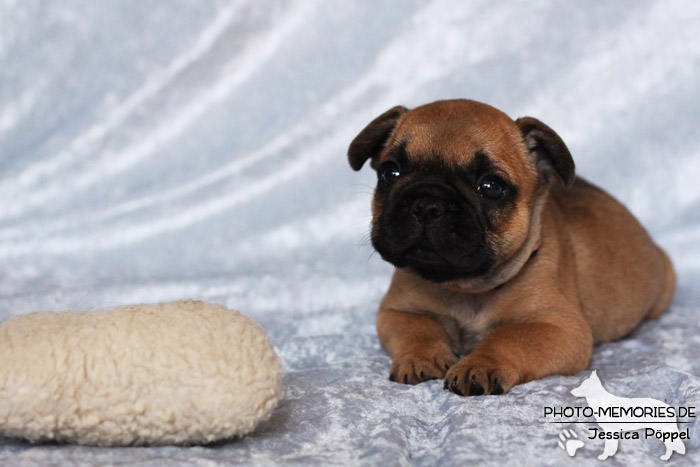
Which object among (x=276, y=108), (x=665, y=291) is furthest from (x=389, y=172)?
(x=276, y=108)

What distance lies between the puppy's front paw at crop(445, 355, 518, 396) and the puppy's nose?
1.82ft

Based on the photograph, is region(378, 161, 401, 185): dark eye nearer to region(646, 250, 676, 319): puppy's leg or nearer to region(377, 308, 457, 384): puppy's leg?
region(377, 308, 457, 384): puppy's leg

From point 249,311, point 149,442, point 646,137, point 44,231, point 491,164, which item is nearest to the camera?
point 149,442

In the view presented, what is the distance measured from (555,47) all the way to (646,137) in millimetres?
913

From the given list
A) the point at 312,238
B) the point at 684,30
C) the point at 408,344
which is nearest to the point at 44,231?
the point at 312,238

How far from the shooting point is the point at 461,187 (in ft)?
11.0

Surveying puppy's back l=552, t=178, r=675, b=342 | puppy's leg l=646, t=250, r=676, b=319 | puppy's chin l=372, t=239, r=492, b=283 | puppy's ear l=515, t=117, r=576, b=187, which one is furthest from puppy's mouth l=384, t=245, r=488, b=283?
puppy's leg l=646, t=250, r=676, b=319

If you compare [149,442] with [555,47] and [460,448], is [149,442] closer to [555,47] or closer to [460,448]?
[460,448]

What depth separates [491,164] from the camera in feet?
11.2

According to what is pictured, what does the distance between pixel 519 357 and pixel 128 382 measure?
1.53 m

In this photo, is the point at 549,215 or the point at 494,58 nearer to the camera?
the point at 549,215

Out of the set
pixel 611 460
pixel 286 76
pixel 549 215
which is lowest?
pixel 611 460

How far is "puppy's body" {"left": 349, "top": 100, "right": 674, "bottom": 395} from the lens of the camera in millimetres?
3248

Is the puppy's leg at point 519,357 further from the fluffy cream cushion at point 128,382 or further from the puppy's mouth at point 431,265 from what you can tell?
the fluffy cream cushion at point 128,382
